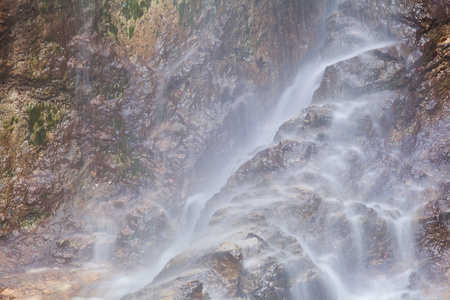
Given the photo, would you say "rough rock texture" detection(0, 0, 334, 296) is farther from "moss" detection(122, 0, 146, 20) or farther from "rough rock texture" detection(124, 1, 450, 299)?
"rough rock texture" detection(124, 1, 450, 299)

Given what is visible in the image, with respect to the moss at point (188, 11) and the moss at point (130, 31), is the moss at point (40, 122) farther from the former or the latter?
the moss at point (188, 11)

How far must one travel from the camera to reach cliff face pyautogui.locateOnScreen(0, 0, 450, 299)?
28.0ft

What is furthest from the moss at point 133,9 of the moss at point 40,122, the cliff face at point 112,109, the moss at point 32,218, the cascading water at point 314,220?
the moss at point 32,218

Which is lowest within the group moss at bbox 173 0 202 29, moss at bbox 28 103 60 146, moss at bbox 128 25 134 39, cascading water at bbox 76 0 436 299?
cascading water at bbox 76 0 436 299

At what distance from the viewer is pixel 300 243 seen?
26.9 ft

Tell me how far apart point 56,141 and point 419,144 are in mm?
9924

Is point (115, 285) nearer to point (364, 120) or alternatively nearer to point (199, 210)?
point (199, 210)

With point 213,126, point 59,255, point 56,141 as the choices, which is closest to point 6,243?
point 59,255

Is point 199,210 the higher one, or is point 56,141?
point 56,141

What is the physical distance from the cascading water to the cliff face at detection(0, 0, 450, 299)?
0.32 feet

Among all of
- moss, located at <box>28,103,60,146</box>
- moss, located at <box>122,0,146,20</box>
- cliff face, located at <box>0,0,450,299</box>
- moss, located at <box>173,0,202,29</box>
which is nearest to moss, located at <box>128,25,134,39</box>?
cliff face, located at <box>0,0,450,299</box>

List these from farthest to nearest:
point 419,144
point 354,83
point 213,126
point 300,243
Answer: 1. point 213,126
2. point 354,83
3. point 419,144
4. point 300,243

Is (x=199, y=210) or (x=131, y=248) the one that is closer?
(x=131, y=248)

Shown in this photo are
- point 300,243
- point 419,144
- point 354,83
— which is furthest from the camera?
point 354,83
